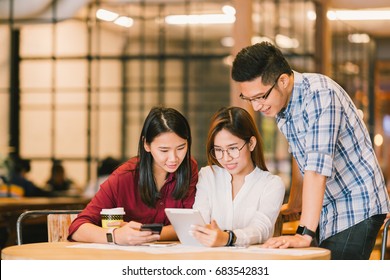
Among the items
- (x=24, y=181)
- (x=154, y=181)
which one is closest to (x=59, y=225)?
(x=154, y=181)

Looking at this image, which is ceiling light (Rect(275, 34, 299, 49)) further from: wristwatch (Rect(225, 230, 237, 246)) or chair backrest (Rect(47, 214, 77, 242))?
wristwatch (Rect(225, 230, 237, 246))

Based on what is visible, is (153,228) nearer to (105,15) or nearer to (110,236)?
(110,236)

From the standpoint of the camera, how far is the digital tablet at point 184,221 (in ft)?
7.95

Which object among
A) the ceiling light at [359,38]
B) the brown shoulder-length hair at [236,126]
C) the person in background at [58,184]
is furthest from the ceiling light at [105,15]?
the brown shoulder-length hair at [236,126]

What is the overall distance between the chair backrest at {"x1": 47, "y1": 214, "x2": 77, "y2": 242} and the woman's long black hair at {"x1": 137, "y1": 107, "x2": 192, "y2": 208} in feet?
1.36

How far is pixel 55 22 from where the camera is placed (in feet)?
37.9

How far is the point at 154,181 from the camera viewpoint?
9.48 ft

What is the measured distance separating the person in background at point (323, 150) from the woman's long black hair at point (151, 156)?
0.31 metres

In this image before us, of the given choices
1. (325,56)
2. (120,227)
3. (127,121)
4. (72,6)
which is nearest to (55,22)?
(72,6)

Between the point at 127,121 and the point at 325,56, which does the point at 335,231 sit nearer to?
the point at 325,56

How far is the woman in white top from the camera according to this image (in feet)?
9.01

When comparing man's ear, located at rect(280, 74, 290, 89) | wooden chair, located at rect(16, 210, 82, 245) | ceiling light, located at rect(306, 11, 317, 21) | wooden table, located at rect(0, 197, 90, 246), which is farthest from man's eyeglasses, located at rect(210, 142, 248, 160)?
ceiling light, located at rect(306, 11, 317, 21)
